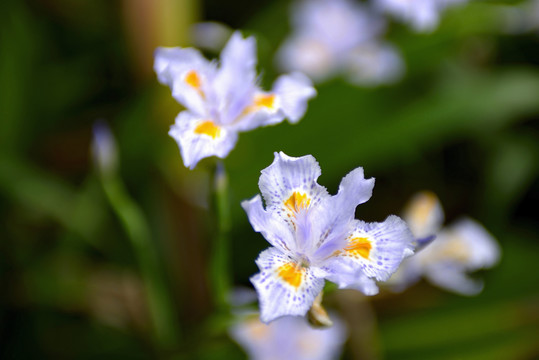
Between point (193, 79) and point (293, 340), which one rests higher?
point (193, 79)

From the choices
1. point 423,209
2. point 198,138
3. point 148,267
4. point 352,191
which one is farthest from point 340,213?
point 148,267

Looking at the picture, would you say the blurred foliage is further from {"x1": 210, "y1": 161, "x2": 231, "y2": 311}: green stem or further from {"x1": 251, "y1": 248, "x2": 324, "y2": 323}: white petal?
{"x1": 251, "y1": 248, "x2": 324, "y2": 323}: white petal

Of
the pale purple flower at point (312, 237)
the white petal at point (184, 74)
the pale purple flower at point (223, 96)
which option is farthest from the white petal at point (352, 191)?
the white petal at point (184, 74)

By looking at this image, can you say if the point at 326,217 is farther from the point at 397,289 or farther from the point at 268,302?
the point at 397,289

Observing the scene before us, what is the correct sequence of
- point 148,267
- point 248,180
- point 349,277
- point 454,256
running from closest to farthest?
1. point 349,277
2. point 454,256
3. point 148,267
4. point 248,180

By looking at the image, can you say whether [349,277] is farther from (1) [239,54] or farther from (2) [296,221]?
(1) [239,54]

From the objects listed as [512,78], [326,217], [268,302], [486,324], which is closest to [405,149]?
[512,78]

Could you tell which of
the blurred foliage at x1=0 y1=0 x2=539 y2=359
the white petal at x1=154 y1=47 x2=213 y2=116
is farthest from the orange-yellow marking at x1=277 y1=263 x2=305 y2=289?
the blurred foliage at x1=0 y1=0 x2=539 y2=359

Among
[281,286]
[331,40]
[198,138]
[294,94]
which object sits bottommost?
[281,286]
